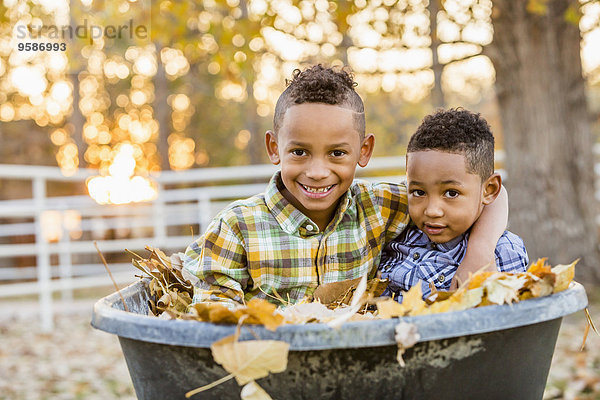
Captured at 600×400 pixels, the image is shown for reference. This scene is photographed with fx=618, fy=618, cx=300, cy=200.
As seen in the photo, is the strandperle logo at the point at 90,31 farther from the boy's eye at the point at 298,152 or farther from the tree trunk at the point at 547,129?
the boy's eye at the point at 298,152

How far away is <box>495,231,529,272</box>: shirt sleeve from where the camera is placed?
1.69 metres

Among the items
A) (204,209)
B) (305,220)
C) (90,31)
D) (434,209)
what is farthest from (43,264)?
(434,209)

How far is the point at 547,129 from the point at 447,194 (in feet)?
12.5

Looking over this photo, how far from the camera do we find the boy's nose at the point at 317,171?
166 cm

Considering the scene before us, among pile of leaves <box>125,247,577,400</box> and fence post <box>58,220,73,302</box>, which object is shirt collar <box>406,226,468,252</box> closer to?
pile of leaves <box>125,247,577,400</box>

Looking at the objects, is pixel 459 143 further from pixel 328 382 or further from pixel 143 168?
pixel 143 168

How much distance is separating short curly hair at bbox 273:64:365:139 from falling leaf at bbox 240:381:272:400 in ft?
2.87

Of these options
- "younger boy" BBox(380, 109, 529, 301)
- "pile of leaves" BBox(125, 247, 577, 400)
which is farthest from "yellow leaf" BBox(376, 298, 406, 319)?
"younger boy" BBox(380, 109, 529, 301)

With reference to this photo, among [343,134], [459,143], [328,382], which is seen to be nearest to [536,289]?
[328,382]

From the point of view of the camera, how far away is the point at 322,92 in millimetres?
1688

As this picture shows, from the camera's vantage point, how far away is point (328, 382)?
1.05 m

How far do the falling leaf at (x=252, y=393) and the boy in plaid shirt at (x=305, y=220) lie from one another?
55 cm

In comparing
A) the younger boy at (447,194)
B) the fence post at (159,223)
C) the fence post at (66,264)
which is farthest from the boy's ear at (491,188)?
the fence post at (66,264)

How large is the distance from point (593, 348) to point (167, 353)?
12.3 feet
